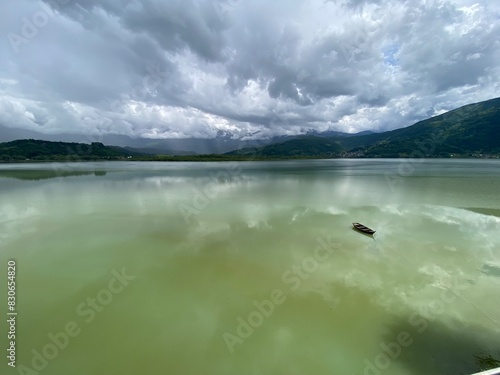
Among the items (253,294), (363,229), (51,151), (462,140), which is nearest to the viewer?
(253,294)

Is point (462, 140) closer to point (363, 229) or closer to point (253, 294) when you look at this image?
point (363, 229)

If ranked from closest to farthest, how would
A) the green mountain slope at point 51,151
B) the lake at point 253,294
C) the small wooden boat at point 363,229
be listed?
the lake at point 253,294 → the small wooden boat at point 363,229 → the green mountain slope at point 51,151

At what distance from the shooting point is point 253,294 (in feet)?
28.5

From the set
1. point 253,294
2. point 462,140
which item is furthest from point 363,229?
point 462,140

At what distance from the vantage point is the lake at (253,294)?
6.11m

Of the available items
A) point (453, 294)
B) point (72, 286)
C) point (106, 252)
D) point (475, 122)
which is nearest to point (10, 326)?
point (72, 286)

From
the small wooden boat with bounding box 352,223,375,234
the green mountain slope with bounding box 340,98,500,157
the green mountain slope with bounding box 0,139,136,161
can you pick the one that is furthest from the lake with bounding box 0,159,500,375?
the green mountain slope with bounding box 340,98,500,157

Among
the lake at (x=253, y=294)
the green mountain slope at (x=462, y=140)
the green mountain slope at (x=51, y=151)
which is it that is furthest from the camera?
the green mountain slope at (x=462, y=140)

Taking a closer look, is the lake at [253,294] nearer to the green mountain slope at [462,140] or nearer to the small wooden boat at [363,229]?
the small wooden boat at [363,229]

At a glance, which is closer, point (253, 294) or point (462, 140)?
point (253, 294)

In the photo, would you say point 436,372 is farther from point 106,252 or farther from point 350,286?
point 106,252

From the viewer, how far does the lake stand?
6.11 m

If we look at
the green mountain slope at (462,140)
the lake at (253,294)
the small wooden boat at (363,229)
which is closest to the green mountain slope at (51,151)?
the lake at (253,294)

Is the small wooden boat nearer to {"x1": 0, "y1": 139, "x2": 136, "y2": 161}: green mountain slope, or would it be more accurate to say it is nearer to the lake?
the lake
